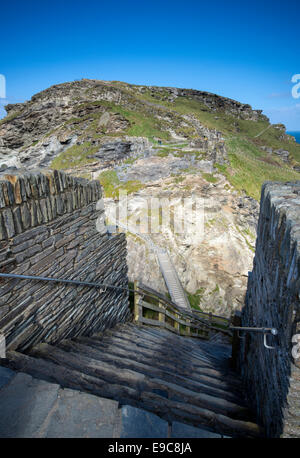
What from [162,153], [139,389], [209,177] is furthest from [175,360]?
[162,153]

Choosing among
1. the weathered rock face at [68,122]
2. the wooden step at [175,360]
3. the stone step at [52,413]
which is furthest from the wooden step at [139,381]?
the weathered rock face at [68,122]

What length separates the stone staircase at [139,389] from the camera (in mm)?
1935

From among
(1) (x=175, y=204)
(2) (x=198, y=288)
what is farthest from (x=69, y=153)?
(2) (x=198, y=288)

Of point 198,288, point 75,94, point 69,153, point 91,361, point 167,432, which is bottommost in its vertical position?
point 198,288

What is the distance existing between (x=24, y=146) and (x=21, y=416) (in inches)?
1698

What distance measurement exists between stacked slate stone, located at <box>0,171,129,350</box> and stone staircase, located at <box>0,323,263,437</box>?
0.39 metres

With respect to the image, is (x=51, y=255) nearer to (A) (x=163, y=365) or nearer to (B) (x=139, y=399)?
(B) (x=139, y=399)

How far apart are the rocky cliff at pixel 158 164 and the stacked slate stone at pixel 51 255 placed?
88cm

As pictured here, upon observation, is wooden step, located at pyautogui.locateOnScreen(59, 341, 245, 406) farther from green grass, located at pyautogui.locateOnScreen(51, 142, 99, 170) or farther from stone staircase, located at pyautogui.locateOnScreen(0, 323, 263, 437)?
green grass, located at pyautogui.locateOnScreen(51, 142, 99, 170)

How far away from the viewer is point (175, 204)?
18047mm

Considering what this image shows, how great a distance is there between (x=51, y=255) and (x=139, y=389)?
2428mm

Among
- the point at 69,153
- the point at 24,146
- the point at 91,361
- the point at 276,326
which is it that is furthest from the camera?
the point at 24,146
